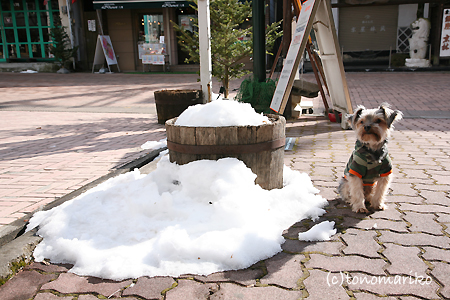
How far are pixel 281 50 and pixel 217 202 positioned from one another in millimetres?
5367

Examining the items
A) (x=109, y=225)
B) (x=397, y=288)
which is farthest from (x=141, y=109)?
(x=397, y=288)

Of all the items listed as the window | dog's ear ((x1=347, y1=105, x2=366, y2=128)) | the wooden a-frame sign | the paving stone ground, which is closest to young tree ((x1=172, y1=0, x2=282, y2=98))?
the wooden a-frame sign

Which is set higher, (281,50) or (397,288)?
(281,50)

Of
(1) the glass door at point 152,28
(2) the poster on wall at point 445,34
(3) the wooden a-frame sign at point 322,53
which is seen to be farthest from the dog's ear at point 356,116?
(1) the glass door at point 152,28

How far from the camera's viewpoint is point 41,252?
253 cm

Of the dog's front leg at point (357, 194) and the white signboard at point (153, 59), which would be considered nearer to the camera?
the dog's front leg at point (357, 194)

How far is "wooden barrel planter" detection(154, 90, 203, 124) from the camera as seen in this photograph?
23.0 ft

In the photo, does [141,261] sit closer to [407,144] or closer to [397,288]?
[397,288]

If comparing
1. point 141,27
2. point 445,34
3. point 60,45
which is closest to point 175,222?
point 445,34

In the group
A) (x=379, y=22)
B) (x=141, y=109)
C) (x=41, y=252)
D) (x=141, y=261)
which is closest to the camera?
(x=141, y=261)

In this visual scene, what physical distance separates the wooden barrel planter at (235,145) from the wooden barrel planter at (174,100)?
3754 millimetres

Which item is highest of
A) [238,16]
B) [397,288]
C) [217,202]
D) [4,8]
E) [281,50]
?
[4,8]

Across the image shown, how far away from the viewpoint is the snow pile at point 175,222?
7.80 feet

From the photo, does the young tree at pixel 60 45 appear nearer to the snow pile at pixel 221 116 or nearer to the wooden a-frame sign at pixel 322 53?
the wooden a-frame sign at pixel 322 53
